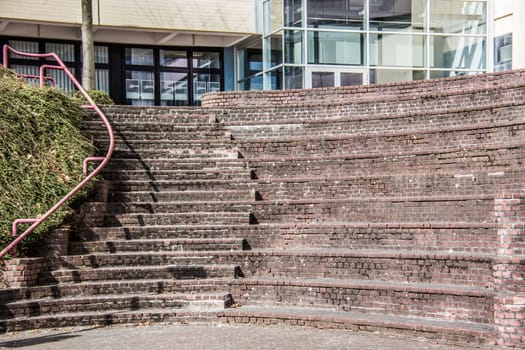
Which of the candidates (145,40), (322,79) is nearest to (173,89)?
(145,40)

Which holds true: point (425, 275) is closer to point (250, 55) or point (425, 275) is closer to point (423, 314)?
point (423, 314)

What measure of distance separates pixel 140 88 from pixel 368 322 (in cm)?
1562

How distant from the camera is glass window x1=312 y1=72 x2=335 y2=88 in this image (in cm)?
1812

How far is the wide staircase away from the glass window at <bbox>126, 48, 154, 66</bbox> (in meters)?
9.74

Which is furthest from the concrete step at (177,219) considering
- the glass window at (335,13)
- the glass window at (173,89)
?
the glass window at (173,89)

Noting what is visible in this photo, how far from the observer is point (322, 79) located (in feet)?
59.7

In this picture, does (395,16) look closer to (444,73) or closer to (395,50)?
(395,50)

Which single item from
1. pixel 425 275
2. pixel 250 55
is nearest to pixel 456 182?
pixel 425 275

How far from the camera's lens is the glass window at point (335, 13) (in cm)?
1825

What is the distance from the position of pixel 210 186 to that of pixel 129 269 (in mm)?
2242

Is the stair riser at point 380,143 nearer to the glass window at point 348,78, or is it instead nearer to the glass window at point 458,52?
the glass window at point 348,78

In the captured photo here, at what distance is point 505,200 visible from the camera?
7203 mm

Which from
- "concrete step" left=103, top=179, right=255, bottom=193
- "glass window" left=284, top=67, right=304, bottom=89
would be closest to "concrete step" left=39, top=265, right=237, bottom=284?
"concrete step" left=103, top=179, right=255, bottom=193

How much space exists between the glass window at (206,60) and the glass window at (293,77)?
4.88 metres
